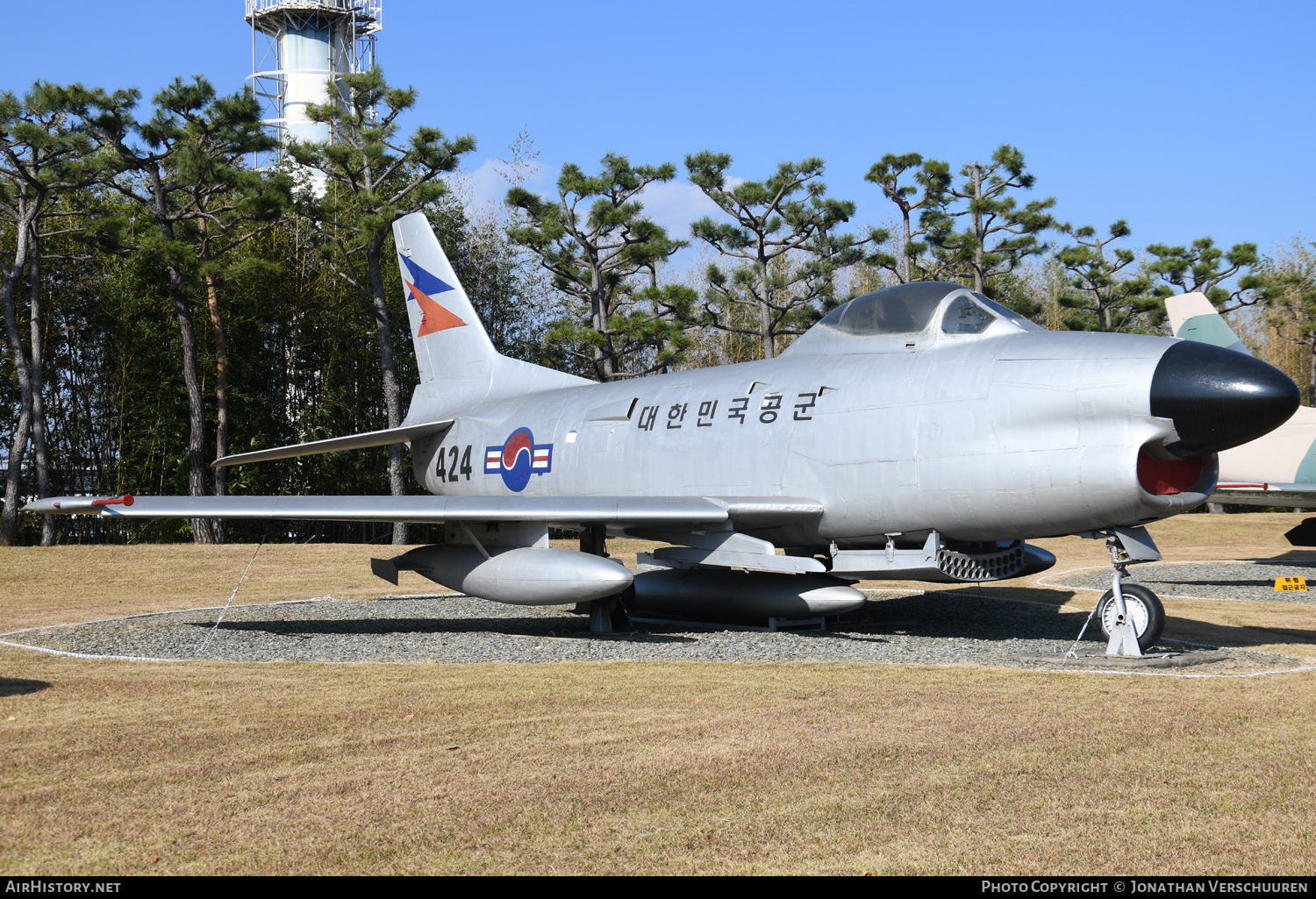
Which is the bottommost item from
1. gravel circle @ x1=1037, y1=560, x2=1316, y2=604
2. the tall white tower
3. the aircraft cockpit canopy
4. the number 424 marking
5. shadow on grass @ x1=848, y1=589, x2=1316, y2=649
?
gravel circle @ x1=1037, y1=560, x2=1316, y2=604

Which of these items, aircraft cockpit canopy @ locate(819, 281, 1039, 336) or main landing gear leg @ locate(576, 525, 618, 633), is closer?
aircraft cockpit canopy @ locate(819, 281, 1039, 336)

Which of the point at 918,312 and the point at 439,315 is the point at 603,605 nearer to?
the point at 918,312

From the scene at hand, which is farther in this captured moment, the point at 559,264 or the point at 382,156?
the point at 559,264

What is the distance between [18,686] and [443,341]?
886 centimetres

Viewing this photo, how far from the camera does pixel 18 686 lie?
24.1 ft

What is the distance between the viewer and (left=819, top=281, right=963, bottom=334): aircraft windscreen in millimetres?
9836

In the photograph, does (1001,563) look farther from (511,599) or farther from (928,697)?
(511,599)

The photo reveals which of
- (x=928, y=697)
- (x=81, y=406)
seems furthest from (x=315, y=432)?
(x=928, y=697)

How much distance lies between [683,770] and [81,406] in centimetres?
2745

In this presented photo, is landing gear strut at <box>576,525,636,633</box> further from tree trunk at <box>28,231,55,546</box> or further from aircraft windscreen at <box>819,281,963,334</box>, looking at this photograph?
tree trunk at <box>28,231,55,546</box>

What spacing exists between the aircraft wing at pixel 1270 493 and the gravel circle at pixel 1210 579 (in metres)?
1.32

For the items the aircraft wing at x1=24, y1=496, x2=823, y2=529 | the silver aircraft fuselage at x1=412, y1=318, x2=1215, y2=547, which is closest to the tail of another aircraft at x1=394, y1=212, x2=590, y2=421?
the silver aircraft fuselage at x1=412, y1=318, x2=1215, y2=547

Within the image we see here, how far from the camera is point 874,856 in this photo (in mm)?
3855

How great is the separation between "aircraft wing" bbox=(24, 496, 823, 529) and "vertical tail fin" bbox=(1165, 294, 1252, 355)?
11639 mm
